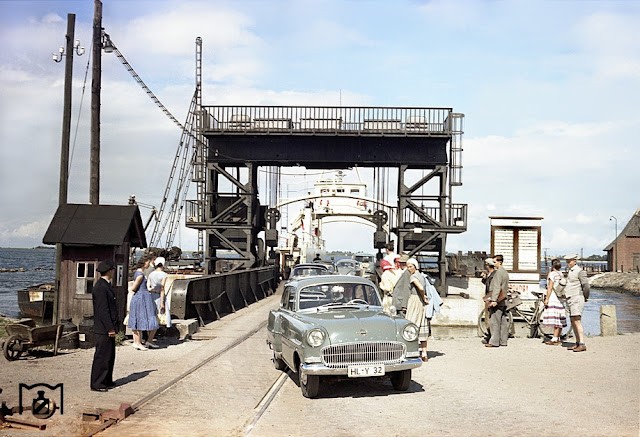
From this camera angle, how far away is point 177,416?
9188mm

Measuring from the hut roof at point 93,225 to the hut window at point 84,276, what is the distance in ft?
2.37

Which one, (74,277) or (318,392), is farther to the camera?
(74,277)

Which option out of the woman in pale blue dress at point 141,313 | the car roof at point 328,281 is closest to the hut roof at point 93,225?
the woman in pale blue dress at point 141,313

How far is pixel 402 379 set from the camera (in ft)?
36.2

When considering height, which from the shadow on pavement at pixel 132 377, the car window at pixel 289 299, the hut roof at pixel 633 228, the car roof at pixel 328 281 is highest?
the hut roof at pixel 633 228

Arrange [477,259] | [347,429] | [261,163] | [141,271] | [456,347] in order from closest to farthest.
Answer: [347,429], [141,271], [456,347], [261,163], [477,259]

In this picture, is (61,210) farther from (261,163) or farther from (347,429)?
(261,163)

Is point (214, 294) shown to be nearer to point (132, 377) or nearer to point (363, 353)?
point (132, 377)

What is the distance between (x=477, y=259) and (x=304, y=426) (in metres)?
60.5

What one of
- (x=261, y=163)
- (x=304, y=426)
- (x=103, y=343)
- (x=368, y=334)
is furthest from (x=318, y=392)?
(x=261, y=163)

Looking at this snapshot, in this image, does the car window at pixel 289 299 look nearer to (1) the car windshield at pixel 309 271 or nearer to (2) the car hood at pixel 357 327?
(2) the car hood at pixel 357 327

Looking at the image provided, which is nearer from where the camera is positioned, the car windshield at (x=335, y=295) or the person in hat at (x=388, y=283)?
the car windshield at (x=335, y=295)

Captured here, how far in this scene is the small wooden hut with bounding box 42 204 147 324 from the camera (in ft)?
55.8

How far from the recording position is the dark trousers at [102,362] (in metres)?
Result: 10.8
